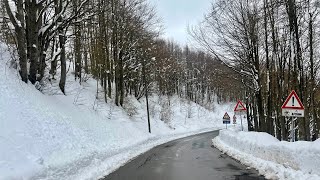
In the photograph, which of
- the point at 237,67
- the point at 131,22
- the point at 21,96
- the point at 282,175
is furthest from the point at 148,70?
the point at 282,175

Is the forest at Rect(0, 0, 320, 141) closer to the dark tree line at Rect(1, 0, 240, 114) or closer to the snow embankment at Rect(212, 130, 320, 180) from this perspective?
the dark tree line at Rect(1, 0, 240, 114)

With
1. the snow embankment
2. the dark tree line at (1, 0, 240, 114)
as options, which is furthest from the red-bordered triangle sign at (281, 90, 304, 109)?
the dark tree line at (1, 0, 240, 114)

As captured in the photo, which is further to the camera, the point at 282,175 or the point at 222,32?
the point at 222,32

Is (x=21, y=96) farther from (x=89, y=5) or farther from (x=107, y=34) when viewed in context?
(x=107, y=34)

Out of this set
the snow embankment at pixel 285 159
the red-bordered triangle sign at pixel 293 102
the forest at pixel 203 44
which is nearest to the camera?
the snow embankment at pixel 285 159

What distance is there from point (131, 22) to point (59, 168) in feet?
90.5

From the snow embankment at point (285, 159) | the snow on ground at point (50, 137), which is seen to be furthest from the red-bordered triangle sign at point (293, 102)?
the snow on ground at point (50, 137)

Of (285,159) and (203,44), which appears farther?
(203,44)

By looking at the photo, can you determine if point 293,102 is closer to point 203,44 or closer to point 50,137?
point 50,137

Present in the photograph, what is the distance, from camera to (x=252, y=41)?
83.6ft

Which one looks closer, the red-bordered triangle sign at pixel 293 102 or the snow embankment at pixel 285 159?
the snow embankment at pixel 285 159

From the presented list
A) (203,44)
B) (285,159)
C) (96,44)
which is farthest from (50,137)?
(96,44)

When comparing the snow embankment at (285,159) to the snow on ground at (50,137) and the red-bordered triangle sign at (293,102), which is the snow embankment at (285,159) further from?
the snow on ground at (50,137)

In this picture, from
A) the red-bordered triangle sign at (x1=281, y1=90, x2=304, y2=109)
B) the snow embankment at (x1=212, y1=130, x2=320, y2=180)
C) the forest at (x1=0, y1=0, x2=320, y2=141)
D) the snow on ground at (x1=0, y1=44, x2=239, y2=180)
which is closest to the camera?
the snow embankment at (x1=212, y1=130, x2=320, y2=180)
